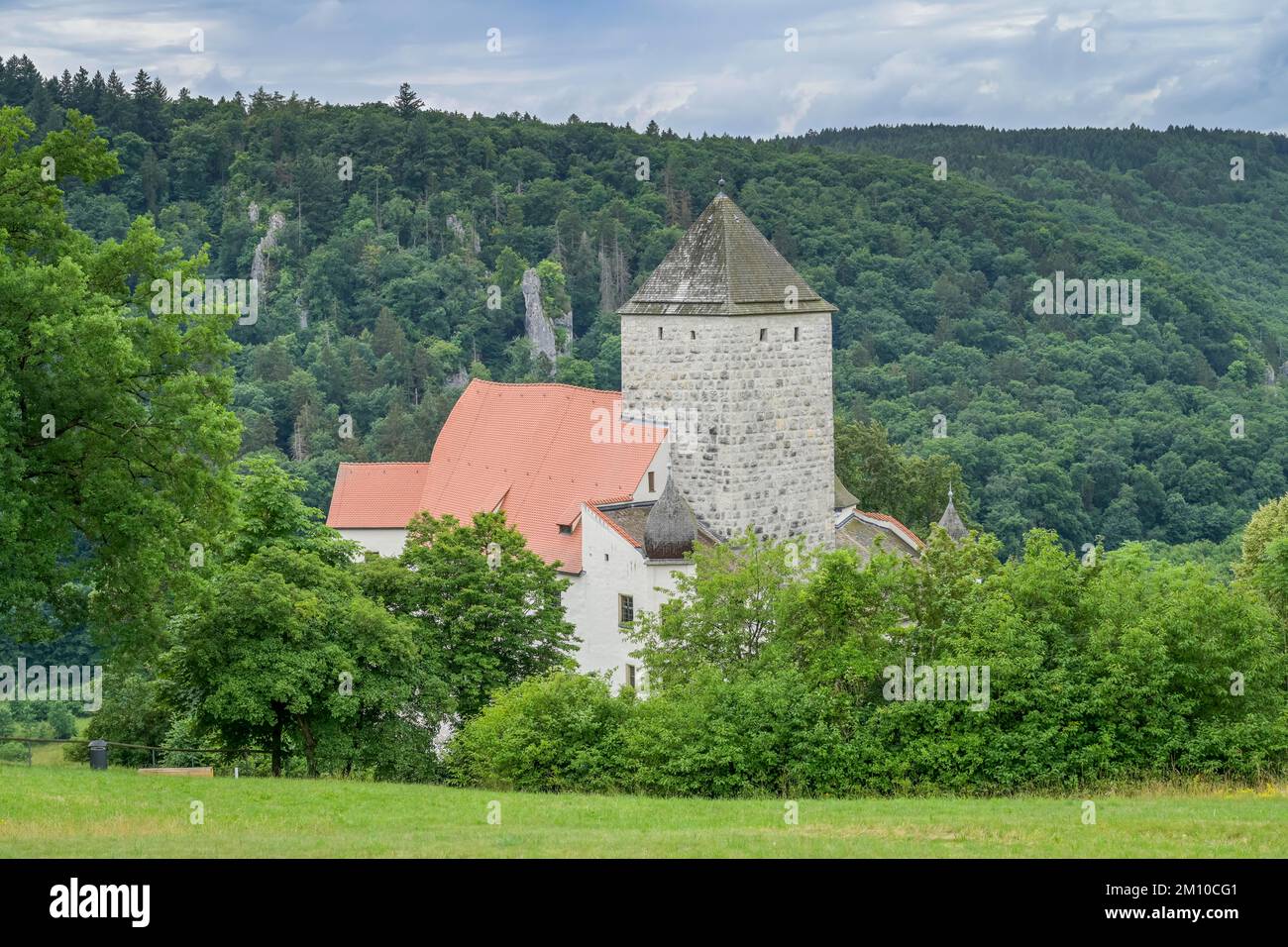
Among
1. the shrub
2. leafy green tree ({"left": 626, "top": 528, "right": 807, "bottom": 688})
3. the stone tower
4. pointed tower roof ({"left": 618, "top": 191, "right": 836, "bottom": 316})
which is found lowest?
the shrub

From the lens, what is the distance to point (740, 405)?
128ft

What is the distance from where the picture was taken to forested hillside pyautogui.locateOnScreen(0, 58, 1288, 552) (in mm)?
87062

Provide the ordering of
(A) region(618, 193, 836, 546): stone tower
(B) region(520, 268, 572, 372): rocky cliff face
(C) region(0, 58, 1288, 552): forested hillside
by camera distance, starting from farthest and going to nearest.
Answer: (B) region(520, 268, 572, 372): rocky cliff face < (C) region(0, 58, 1288, 552): forested hillside < (A) region(618, 193, 836, 546): stone tower

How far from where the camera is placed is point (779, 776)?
26156 millimetres

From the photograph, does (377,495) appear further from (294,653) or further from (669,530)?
(294,653)

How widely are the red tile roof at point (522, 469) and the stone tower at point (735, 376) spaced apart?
3.55ft

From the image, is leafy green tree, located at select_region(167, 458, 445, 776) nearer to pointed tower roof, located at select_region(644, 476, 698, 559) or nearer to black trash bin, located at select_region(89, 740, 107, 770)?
black trash bin, located at select_region(89, 740, 107, 770)

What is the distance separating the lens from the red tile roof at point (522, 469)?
39.8m

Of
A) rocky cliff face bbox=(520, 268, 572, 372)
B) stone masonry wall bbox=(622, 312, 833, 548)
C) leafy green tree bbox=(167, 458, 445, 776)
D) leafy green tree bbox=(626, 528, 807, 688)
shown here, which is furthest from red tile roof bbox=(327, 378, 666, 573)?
rocky cliff face bbox=(520, 268, 572, 372)

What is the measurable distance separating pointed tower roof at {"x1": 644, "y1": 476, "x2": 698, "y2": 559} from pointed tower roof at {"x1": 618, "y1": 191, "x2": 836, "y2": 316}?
4728mm

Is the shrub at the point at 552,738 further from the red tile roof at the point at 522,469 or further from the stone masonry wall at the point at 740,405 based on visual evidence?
the stone masonry wall at the point at 740,405
